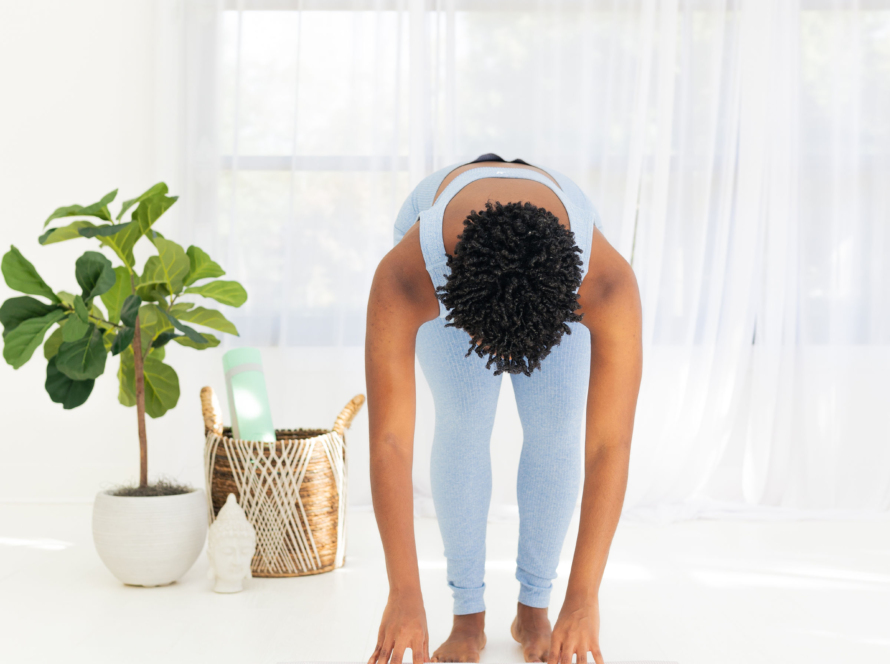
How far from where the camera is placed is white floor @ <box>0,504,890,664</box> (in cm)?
141

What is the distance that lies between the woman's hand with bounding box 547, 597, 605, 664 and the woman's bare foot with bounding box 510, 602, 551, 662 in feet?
1.08

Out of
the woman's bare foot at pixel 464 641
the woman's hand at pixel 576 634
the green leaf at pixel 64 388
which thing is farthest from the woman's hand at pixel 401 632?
the green leaf at pixel 64 388

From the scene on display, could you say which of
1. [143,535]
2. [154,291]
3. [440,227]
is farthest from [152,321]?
[440,227]

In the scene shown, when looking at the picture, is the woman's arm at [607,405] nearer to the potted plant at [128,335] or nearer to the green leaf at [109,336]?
the potted plant at [128,335]

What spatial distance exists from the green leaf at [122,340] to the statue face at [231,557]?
463mm

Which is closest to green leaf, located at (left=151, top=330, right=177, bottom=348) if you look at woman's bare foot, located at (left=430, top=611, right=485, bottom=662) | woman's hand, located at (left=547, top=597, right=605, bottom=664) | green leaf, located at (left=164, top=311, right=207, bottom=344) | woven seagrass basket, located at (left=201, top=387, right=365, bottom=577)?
green leaf, located at (left=164, top=311, right=207, bottom=344)

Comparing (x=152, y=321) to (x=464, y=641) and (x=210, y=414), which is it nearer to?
(x=210, y=414)

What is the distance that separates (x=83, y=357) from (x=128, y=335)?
98mm

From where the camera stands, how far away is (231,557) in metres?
1.71

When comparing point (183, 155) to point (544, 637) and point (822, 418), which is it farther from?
point (822, 418)

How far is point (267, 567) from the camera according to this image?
1.86 metres

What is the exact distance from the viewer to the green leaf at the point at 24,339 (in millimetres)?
1610

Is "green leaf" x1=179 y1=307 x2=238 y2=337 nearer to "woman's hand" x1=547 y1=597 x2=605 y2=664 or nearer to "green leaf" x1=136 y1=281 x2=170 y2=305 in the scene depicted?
"green leaf" x1=136 y1=281 x2=170 y2=305

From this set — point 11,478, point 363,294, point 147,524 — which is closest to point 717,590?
point 147,524
